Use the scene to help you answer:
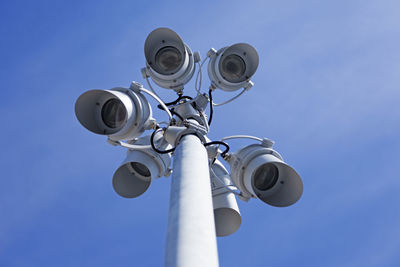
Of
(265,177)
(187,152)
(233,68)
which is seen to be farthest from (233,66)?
(187,152)

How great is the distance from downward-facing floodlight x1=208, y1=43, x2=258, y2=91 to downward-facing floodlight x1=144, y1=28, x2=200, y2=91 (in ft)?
1.24

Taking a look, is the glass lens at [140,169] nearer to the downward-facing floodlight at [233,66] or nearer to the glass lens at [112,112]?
the glass lens at [112,112]

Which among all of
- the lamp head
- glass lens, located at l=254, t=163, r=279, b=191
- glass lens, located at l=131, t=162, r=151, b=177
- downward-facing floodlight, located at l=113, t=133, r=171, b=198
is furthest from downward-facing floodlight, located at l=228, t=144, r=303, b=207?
the lamp head

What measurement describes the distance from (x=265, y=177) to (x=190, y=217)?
2.74m

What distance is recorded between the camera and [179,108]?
5102 millimetres

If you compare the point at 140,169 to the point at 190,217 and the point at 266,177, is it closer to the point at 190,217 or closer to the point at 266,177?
the point at 266,177

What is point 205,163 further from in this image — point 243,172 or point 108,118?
point 108,118

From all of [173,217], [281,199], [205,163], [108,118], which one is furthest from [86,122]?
[281,199]

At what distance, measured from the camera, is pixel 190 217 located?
2527mm

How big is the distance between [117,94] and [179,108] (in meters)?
1.09

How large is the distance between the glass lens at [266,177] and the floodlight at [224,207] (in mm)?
550

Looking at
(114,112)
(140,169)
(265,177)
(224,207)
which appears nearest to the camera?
(114,112)

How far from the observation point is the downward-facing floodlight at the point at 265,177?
4633 mm

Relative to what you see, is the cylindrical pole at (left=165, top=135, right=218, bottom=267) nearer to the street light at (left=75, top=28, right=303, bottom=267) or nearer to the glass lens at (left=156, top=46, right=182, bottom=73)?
the street light at (left=75, top=28, right=303, bottom=267)
